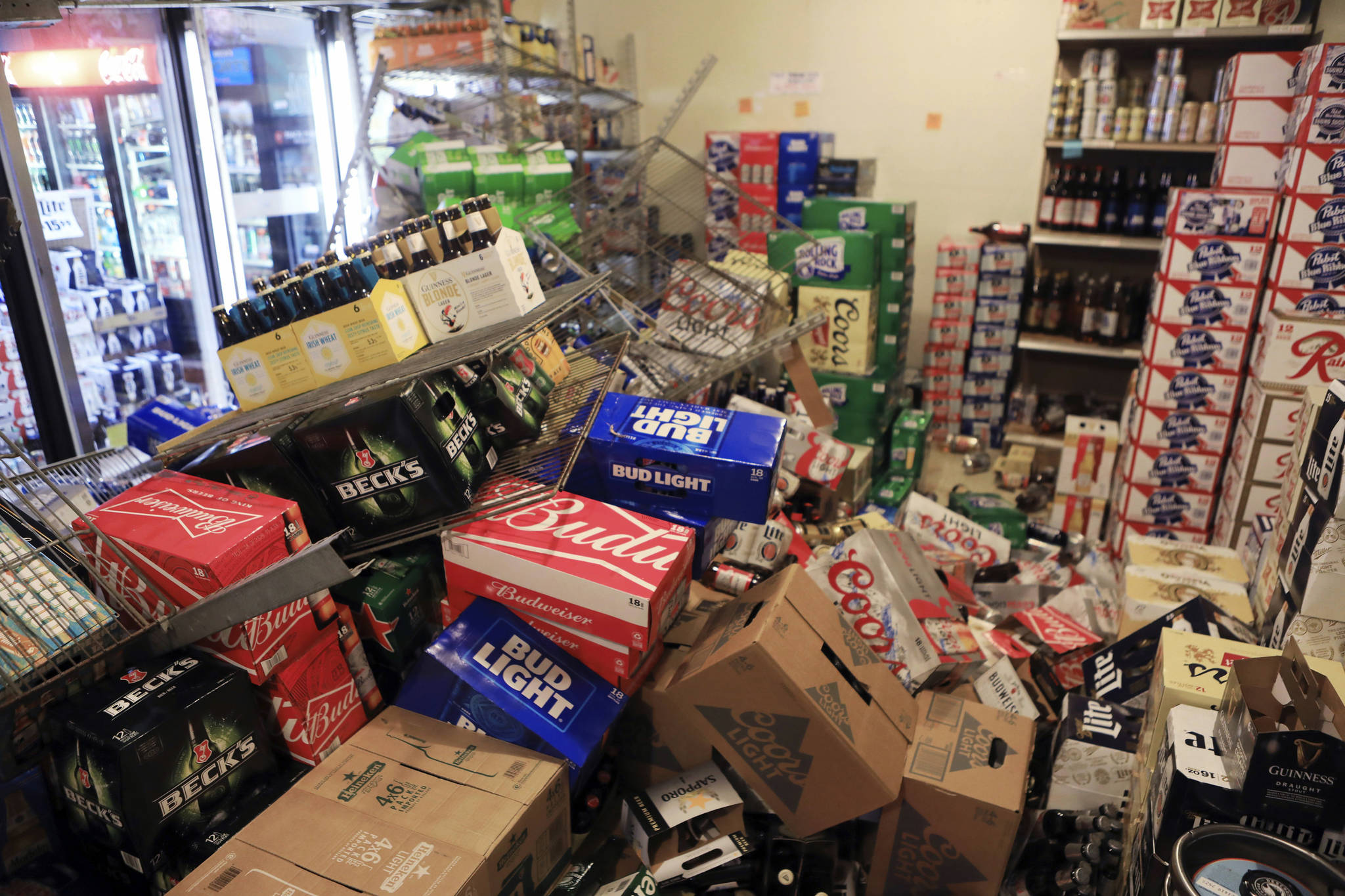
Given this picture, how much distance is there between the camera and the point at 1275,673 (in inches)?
62.2

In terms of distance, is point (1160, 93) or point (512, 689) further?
point (1160, 93)

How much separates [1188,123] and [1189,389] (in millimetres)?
1391

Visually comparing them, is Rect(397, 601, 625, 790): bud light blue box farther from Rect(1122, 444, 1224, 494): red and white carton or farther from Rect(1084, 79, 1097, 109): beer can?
Rect(1084, 79, 1097, 109): beer can

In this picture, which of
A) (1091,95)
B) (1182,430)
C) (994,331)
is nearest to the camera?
(1182,430)

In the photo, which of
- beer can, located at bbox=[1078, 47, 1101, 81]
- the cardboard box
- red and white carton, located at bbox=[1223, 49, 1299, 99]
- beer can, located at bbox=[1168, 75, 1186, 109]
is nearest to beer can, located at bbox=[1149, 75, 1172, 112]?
beer can, located at bbox=[1168, 75, 1186, 109]

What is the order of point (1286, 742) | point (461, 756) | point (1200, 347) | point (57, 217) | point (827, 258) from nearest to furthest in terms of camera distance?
point (1286, 742)
point (461, 756)
point (57, 217)
point (1200, 347)
point (827, 258)

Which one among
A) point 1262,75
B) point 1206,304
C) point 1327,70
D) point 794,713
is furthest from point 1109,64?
point 794,713

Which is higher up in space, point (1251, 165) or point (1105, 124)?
point (1105, 124)

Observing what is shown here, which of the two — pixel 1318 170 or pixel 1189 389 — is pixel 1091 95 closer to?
pixel 1318 170

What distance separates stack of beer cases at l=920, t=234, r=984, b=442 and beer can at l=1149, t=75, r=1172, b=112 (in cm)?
99

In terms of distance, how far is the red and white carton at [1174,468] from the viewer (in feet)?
11.5

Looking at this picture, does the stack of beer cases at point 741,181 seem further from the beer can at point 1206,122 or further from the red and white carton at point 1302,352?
the red and white carton at point 1302,352

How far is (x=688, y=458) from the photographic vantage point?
1.89 meters

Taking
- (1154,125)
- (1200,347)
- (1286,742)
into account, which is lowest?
(1286,742)
